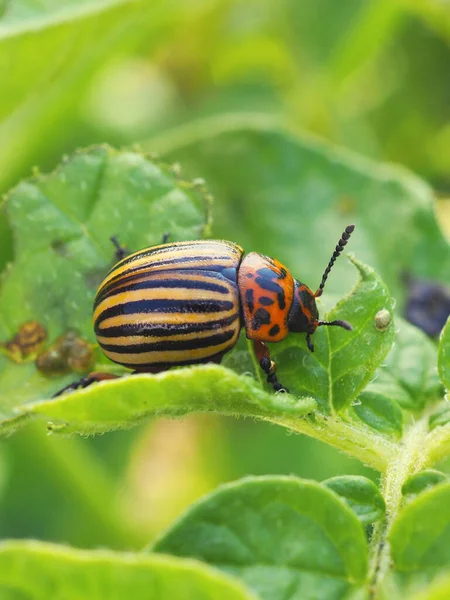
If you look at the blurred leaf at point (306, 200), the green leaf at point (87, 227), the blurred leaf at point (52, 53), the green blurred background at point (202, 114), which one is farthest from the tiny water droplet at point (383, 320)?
the green blurred background at point (202, 114)

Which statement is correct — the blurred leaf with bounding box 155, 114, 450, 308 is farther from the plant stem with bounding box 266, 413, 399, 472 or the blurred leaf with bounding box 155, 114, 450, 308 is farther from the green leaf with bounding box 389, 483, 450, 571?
the green leaf with bounding box 389, 483, 450, 571

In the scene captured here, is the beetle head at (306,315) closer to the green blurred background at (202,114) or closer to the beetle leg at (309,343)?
the beetle leg at (309,343)

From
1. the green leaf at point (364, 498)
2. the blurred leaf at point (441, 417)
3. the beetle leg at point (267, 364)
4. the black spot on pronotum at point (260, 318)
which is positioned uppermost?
the black spot on pronotum at point (260, 318)

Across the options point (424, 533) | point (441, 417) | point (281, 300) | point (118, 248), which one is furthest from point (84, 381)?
point (424, 533)

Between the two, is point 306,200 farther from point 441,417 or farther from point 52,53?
point 441,417

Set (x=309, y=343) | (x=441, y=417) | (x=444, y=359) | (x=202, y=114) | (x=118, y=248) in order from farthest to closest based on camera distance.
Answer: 1. (x=202, y=114)
2. (x=118, y=248)
3. (x=441, y=417)
4. (x=309, y=343)
5. (x=444, y=359)

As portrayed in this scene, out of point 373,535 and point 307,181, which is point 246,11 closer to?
point 307,181

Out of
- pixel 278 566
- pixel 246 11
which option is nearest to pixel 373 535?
pixel 278 566
